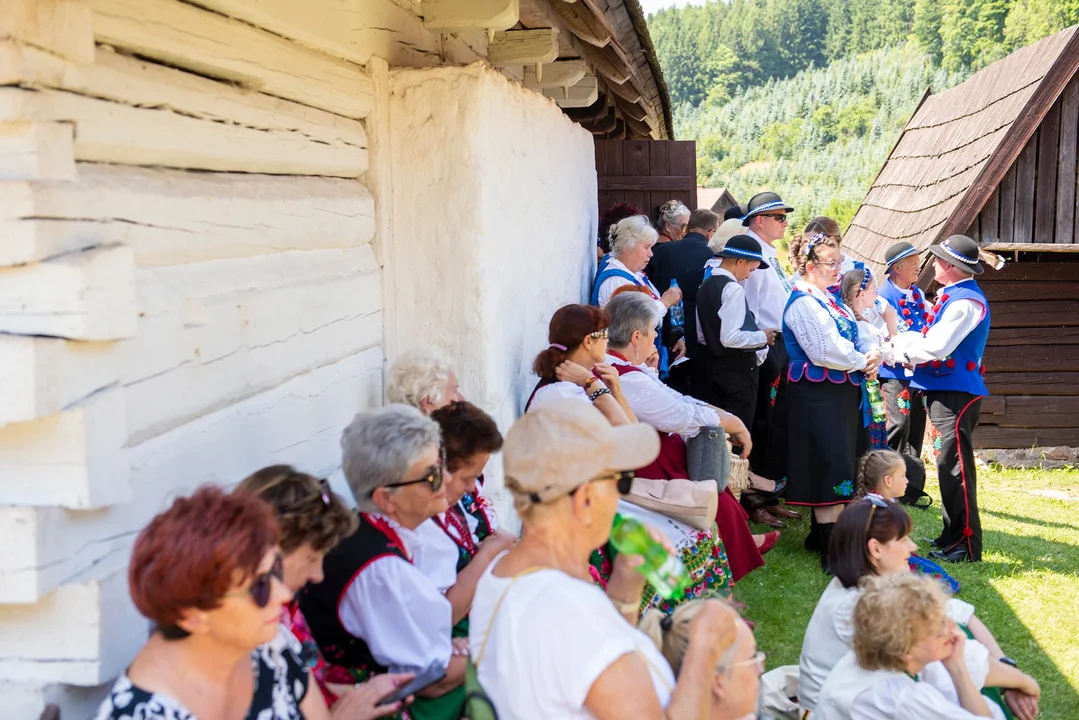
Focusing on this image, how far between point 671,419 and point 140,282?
108 inches

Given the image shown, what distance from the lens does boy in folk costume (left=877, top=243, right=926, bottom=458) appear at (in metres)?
6.80

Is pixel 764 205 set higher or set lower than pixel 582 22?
lower

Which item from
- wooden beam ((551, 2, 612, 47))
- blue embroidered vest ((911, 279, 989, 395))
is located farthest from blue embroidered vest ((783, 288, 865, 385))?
wooden beam ((551, 2, 612, 47))

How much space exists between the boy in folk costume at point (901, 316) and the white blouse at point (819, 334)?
165cm

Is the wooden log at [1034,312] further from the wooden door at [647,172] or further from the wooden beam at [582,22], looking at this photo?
the wooden beam at [582,22]

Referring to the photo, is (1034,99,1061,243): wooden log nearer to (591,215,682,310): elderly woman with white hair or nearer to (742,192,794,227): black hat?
(742,192,794,227): black hat

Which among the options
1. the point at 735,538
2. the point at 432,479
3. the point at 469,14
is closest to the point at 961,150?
the point at 735,538

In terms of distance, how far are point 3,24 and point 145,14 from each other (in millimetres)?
435

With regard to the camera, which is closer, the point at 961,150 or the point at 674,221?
the point at 674,221

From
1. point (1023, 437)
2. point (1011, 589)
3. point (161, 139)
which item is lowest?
point (1011, 589)

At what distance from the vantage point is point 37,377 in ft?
5.20

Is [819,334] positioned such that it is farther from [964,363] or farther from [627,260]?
[627,260]

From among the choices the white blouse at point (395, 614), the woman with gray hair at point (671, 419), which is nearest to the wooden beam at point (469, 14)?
the woman with gray hair at point (671, 419)

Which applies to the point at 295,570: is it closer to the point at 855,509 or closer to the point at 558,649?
the point at 558,649
